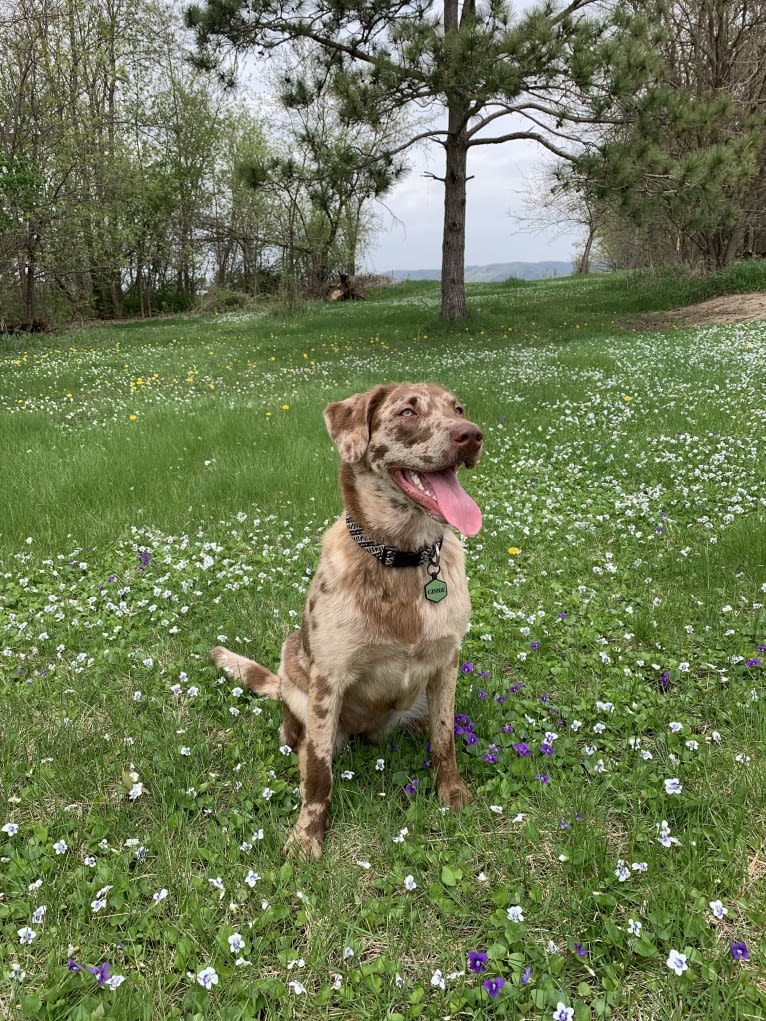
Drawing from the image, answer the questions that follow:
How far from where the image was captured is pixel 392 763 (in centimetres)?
374

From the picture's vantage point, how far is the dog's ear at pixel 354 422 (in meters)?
3.37

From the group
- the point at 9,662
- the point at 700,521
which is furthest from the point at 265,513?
the point at 700,521

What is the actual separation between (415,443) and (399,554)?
0.60m

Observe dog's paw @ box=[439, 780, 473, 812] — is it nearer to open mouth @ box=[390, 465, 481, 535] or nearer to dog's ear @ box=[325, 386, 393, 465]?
open mouth @ box=[390, 465, 481, 535]

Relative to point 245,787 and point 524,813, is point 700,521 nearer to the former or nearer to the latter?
point 524,813

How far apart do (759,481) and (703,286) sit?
22.3 metres

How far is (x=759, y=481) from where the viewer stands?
7504 mm

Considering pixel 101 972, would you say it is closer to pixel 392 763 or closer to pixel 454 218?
pixel 392 763

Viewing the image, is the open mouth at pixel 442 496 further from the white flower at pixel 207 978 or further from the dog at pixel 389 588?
the white flower at pixel 207 978

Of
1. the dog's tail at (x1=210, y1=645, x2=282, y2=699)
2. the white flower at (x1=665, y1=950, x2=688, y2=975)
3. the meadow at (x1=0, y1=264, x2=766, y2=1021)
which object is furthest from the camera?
the dog's tail at (x1=210, y1=645, x2=282, y2=699)

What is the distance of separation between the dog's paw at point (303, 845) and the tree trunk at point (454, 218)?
2155 centimetres

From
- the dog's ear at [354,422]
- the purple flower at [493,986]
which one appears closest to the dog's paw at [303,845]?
the purple flower at [493,986]

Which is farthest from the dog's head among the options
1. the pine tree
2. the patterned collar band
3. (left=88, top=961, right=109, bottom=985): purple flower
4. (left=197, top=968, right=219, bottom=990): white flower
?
the pine tree

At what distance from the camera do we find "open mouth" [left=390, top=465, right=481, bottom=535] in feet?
10.2
